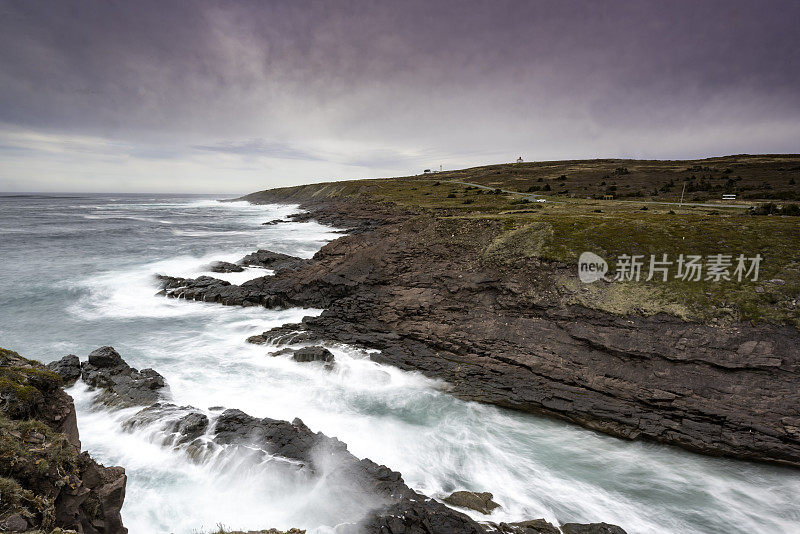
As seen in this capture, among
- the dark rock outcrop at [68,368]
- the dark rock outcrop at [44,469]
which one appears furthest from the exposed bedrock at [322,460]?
the dark rock outcrop at [44,469]

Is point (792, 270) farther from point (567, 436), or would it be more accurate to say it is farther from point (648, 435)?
point (567, 436)

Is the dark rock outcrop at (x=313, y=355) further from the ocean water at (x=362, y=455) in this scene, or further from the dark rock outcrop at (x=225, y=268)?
the dark rock outcrop at (x=225, y=268)

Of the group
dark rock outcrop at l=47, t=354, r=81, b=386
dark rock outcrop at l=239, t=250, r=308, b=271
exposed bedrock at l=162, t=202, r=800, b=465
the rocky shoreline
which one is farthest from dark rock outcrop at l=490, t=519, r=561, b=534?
dark rock outcrop at l=239, t=250, r=308, b=271

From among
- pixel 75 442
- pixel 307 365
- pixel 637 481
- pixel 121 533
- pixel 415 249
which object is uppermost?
pixel 415 249

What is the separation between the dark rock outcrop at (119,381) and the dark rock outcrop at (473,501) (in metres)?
11.5

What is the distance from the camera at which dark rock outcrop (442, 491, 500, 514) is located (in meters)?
9.68

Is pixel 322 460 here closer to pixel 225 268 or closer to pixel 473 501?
pixel 473 501

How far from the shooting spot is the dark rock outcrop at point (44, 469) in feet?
15.0

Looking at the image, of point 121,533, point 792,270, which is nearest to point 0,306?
point 121,533

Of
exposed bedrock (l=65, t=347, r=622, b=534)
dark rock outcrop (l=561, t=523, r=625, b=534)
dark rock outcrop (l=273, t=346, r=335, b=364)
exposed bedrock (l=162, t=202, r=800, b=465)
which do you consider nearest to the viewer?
exposed bedrock (l=65, t=347, r=622, b=534)

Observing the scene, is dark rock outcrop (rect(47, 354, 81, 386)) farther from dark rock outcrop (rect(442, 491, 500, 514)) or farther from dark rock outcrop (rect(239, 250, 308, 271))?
dark rock outcrop (rect(239, 250, 308, 271))

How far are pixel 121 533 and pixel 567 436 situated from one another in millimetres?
13472

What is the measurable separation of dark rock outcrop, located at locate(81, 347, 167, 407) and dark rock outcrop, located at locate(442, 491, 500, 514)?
11.5 m

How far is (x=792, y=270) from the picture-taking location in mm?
17297
